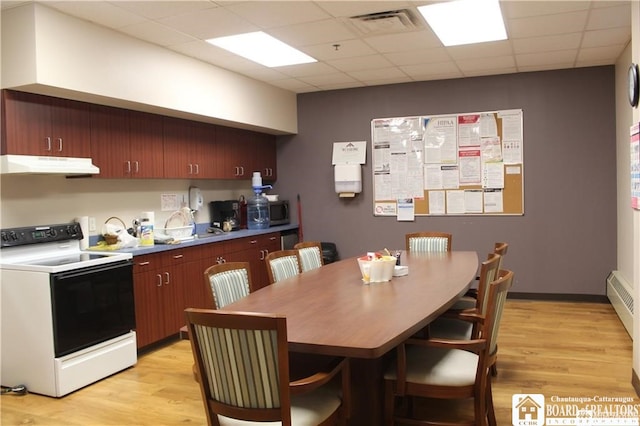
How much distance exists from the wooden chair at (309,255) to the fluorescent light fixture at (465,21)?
76.6 inches

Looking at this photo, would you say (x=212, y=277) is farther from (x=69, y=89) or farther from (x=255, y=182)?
(x=255, y=182)

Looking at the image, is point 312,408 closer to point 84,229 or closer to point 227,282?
point 227,282

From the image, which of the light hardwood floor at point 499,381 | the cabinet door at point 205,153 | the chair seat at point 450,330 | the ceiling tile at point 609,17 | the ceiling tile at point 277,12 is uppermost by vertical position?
the ceiling tile at point 277,12

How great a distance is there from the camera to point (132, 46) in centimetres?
401

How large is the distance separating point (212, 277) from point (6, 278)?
65.9 inches

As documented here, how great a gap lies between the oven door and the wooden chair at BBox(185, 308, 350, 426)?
6.25 ft

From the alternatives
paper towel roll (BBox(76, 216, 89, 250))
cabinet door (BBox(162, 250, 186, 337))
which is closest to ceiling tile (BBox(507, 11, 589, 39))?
cabinet door (BBox(162, 250, 186, 337))

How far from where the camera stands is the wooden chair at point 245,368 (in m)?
1.71

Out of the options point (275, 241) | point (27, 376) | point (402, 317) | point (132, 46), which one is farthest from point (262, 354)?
point (275, 241)

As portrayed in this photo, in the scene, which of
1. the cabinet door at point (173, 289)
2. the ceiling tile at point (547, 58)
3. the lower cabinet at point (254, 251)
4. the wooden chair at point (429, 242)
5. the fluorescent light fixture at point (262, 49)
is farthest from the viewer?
the lower cabinet at point (254, 251)

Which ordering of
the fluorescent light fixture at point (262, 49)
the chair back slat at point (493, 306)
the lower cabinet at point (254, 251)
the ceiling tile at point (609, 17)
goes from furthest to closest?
the lower cabinet at point (254, 251), the fluorescent light fixture at point (262, 49), the ceiling tile at point (609, 17), the chair back slat at point (493, 306)

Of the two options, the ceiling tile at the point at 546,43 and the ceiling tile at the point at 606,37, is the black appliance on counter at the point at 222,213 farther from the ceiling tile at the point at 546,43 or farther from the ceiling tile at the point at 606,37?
the ceiling tile at the point at 606,37

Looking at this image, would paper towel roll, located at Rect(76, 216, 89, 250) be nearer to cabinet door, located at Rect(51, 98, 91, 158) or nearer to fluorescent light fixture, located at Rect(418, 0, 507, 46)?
cabinet door, located at Rect(51, 98, 91, 158)

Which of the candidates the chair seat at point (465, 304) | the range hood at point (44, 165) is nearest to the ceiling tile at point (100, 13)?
the range hood at point (44, 165)
